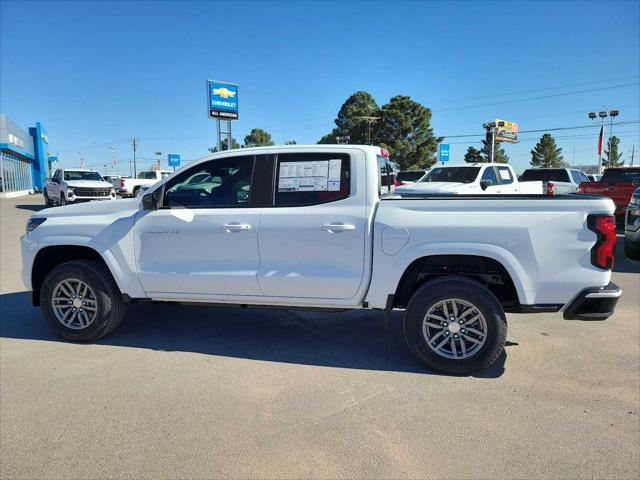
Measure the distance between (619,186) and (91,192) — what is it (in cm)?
1995

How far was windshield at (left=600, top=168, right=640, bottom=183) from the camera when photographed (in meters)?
13.8

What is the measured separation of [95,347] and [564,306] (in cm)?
429

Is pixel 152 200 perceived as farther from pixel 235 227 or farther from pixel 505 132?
pixel 505 132

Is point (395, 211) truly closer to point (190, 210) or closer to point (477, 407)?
point (477, 407)

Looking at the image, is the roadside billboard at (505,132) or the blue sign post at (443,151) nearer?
the blue sign post at (443,151)

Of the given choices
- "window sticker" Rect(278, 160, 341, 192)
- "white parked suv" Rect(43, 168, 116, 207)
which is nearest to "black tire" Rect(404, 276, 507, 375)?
"window sticker" Rect(278, 160, 341, 192)

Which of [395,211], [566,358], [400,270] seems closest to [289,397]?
[400,270]

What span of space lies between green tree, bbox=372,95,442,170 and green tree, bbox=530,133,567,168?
26499 mm

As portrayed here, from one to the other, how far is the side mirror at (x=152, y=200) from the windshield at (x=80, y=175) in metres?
19.9

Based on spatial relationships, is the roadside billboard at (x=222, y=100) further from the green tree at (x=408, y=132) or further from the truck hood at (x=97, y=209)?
the green tree at (x=408, y=132)

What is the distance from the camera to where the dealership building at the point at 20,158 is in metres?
36.8

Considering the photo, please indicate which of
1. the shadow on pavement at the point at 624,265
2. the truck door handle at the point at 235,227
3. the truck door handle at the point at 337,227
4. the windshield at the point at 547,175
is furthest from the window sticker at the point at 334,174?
the windshield at the point at 547,175

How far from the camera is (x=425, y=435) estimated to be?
3113 mm

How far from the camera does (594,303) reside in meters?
3.78
